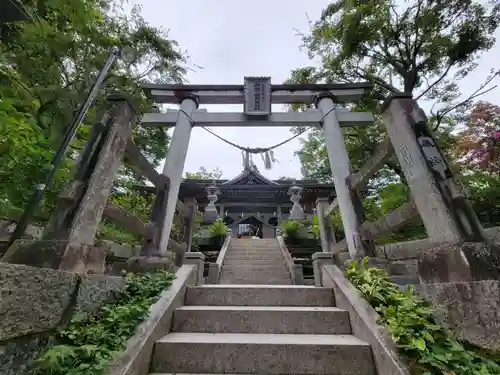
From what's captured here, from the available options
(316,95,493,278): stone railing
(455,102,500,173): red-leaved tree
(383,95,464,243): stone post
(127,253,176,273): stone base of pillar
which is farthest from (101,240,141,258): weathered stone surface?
(455,102,500,173): red-leaved tree

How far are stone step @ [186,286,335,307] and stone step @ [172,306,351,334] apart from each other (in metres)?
0.38

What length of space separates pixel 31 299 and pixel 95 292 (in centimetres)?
60

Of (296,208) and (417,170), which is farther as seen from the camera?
(296,208)

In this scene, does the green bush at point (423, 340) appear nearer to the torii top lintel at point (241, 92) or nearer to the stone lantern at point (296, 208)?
the torii top lintel at point (241, 92)

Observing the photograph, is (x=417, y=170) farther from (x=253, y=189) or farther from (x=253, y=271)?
(x=253, y=189)

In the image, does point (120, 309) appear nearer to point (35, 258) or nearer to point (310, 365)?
point (35, 258)

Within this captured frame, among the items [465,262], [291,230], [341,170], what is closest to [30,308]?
[465,262]

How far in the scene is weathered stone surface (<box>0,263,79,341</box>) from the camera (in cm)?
105

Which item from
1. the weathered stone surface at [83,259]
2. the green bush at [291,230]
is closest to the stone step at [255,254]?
the green bush at [291,230]

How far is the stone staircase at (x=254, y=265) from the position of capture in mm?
5457

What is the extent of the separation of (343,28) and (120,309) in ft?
31.9

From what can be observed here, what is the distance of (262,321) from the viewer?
7.57ft

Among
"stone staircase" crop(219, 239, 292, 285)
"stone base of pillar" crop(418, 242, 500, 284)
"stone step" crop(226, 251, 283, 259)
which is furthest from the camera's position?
"stone step" crop(226, 251, 283, 259)

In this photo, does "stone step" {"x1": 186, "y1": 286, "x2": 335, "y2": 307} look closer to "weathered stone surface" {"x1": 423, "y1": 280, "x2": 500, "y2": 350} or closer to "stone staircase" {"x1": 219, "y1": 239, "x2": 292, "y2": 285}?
"weathered stone surface" {"x1": 423, "y1": 280, "x2": 500, "y2": 350}
